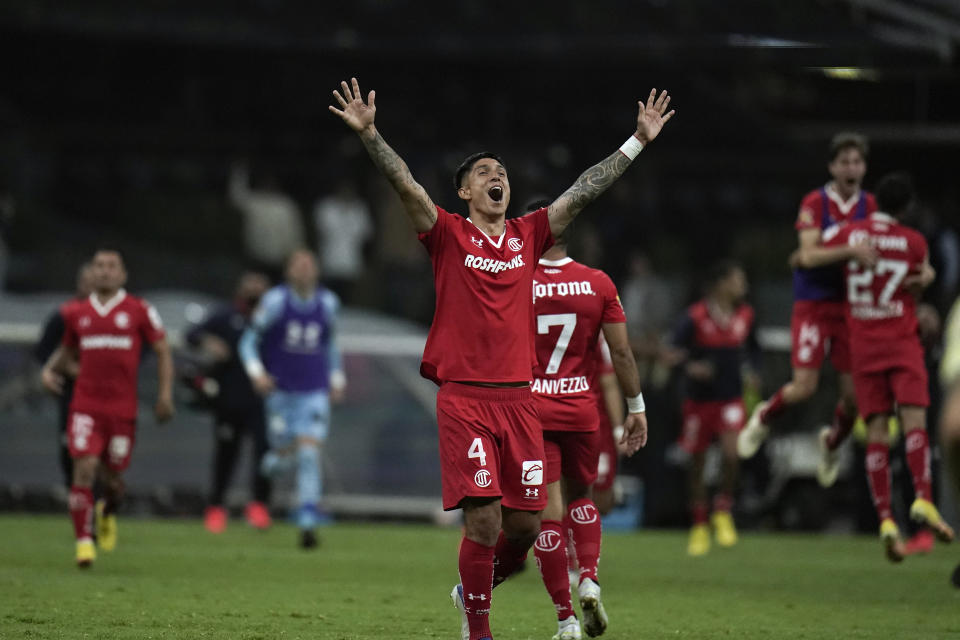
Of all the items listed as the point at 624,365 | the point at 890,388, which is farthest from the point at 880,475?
the point at 624,365

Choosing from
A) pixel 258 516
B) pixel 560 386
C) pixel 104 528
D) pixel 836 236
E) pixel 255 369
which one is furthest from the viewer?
pixel 258 516

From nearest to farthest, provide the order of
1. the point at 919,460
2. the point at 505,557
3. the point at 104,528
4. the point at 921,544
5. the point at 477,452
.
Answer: the point at 477,452
the point at 505,557
the point at 919,460
the point at 104,528
the point at 921,544

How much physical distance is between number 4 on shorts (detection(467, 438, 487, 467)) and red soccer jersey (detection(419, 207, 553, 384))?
1.06 ft

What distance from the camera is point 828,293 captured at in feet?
37.1

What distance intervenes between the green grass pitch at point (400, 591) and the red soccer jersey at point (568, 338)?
3.96 ft

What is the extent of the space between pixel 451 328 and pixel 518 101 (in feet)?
63.8

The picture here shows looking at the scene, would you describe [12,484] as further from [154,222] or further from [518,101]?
[518,101]

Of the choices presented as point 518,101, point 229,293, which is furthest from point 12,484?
point 518,101

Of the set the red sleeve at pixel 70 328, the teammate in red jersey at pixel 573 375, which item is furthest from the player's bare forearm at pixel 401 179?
the red sleeve at pixel 70 328

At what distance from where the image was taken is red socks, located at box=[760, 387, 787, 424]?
38.7 ft

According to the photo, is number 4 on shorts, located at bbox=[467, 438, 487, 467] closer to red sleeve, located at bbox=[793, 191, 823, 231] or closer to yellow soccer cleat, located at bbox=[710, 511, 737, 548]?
red sleeve, located at bbox=[793, 191, 823, 231]

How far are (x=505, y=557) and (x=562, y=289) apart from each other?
1.65 meters

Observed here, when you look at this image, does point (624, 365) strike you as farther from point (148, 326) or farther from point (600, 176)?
point (148, 326)

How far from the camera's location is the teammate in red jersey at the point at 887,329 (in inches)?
417
